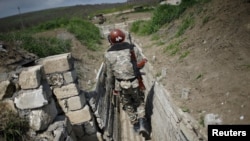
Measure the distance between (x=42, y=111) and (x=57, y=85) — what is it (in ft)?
2.62

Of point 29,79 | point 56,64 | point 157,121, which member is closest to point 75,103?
point 56,64

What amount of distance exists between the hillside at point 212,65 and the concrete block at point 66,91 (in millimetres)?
980

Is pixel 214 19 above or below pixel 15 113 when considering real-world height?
above

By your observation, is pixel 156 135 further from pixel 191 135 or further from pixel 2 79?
pixel 2 79

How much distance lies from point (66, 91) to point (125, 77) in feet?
6.27

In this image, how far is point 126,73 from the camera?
603cm

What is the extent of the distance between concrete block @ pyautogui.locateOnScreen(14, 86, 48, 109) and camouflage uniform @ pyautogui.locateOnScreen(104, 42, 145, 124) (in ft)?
8.75

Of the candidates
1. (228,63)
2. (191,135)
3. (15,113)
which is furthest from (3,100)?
(228,63)

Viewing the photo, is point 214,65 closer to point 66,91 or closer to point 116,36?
point 116,36

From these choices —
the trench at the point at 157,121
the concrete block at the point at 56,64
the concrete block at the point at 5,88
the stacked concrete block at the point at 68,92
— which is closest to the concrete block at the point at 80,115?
the stacked concrete block at the point at 68,92

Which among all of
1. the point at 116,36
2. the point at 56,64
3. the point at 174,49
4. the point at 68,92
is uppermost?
the point at 116,36

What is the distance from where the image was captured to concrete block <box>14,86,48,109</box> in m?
3.68

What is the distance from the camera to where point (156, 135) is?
20.3 ft

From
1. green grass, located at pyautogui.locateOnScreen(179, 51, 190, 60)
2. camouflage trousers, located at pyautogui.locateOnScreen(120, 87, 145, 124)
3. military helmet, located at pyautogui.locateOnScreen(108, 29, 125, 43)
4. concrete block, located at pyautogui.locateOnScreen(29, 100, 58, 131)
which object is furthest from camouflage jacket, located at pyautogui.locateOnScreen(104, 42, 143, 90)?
concrete block, located at pyautogui.locateOnScreen(29, 100, 58, 131)
